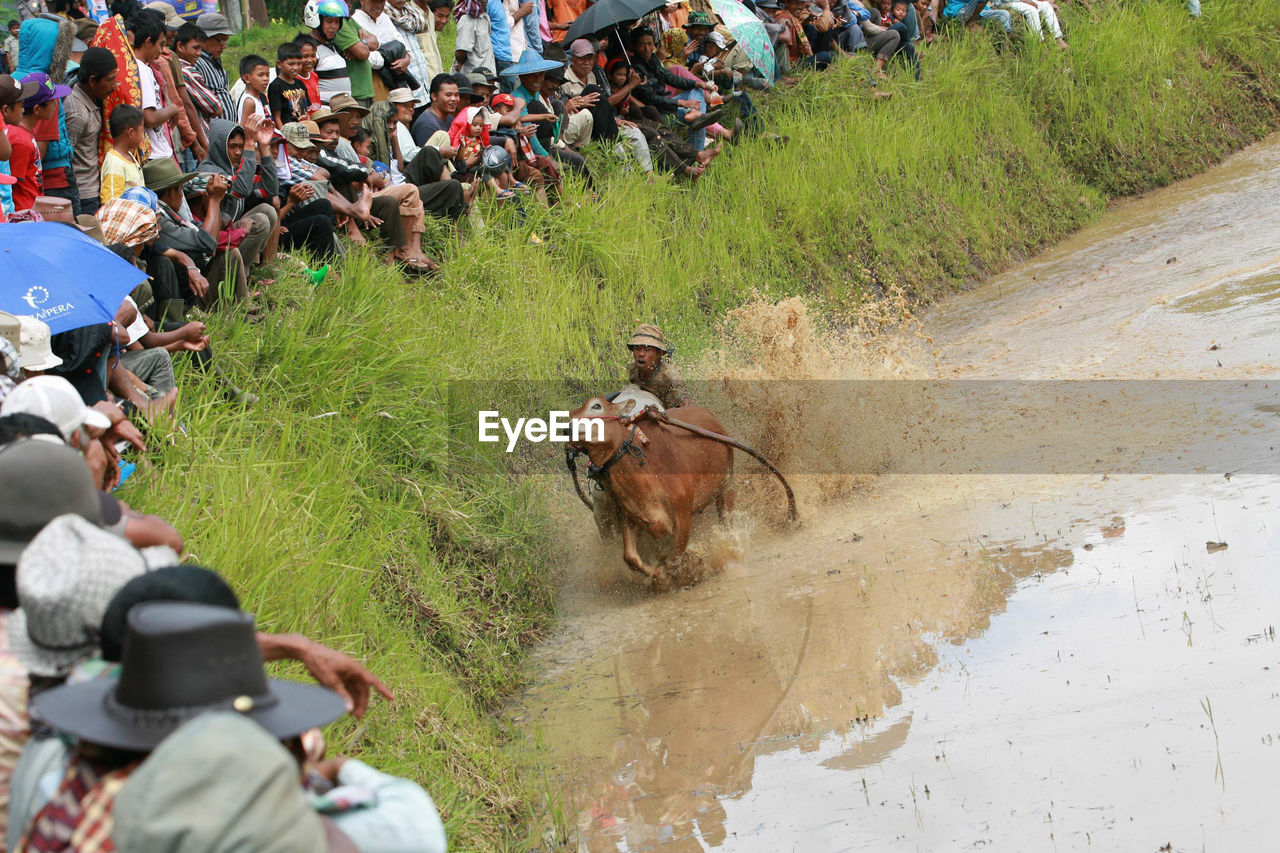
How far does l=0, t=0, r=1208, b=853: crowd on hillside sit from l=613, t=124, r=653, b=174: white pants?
3 centimetres

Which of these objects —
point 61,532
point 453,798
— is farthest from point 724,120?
point 61,532

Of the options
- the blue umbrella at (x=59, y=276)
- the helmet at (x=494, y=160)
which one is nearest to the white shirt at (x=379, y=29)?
the helmet at (x=494, y=160)

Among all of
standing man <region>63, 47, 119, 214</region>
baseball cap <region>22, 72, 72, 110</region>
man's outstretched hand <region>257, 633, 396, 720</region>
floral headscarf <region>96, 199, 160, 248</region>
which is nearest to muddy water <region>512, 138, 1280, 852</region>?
man's outstretched hand <region>257, 633, 396, 720</region>

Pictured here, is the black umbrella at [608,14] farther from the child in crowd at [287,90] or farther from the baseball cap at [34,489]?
the baseball cap at [34,489]

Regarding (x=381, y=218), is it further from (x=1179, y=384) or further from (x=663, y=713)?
(x=1179, y=384)

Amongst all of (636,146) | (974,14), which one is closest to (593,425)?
(636,146)

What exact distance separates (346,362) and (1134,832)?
222 inches

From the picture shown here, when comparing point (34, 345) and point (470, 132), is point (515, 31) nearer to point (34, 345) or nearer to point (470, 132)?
point (470, 132)

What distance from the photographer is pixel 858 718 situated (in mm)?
6496

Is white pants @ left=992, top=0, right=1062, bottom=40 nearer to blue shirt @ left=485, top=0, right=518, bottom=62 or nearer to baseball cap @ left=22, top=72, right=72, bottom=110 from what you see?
blue shirt @ left=485, top=0, right=518, bottom=62

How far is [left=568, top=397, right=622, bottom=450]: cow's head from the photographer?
8234 millimetres

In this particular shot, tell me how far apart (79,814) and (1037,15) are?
61.3 feet

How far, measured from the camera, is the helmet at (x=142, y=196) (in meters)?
7.34

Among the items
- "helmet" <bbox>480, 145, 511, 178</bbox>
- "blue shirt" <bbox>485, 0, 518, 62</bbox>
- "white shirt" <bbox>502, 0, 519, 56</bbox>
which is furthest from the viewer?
"white shirt" <bbox>502, 0, 519, 56</bbox>
